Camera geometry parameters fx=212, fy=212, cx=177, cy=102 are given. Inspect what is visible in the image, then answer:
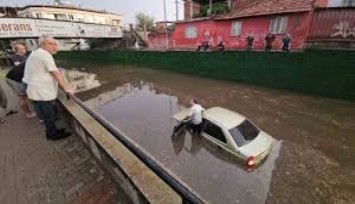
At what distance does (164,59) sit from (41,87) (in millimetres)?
18612

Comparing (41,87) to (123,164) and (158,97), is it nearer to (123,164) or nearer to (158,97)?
(123,164)

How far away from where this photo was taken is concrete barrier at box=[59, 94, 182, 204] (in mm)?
2051

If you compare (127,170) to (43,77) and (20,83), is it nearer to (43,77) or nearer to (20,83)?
(43,77)

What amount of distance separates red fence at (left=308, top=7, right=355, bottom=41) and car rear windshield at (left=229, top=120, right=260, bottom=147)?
475 inches

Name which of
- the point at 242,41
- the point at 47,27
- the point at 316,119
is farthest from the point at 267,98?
the point at 47,27

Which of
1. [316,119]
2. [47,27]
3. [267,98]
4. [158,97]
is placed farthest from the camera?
[47,27]

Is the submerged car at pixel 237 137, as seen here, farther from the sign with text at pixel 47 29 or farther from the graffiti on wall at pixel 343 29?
the sign with text at pixel 47 29

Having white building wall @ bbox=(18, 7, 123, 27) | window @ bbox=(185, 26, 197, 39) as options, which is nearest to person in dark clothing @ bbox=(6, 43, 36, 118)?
window @ bbox=(185, 26, 197, 39)

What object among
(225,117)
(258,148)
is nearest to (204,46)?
(225,117)

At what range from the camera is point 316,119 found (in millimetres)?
9328

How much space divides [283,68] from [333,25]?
528cm

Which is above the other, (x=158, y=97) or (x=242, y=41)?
(x=242, y=41)

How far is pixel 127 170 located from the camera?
238 cm

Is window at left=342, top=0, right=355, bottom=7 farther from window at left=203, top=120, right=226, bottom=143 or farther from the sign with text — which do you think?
the sign with text
